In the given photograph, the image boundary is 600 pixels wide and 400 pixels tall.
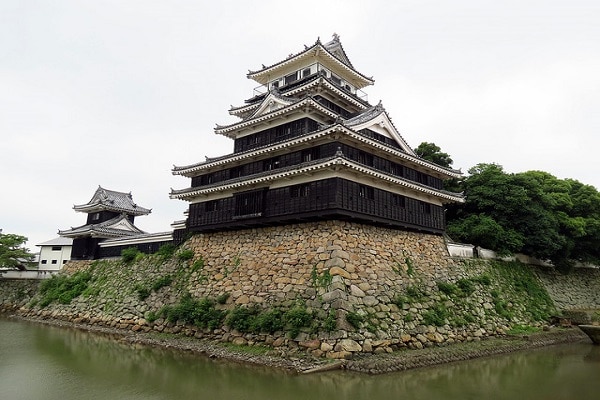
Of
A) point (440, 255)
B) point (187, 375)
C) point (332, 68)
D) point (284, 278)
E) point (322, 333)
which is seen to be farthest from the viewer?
point (332, 68)

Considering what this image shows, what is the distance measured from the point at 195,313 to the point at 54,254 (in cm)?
3164

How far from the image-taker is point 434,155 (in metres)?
36.7

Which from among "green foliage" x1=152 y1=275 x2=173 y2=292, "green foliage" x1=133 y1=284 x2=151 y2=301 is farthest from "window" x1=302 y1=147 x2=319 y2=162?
"green foliage" x1=133 y1=284 x2=151 y2=301

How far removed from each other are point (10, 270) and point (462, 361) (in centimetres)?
4353

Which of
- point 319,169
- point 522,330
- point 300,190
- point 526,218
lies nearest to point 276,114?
point 300,190

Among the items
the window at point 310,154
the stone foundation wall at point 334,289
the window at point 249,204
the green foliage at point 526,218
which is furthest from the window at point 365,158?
the green foliage at point 526,218

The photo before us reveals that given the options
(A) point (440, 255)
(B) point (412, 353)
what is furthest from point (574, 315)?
(B) point (412, 353)

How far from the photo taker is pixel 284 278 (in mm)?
20344

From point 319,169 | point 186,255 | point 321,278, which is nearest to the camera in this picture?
point 321,278

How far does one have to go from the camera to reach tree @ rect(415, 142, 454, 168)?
120 feet

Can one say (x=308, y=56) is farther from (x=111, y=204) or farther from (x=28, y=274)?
(x=28, y=274)

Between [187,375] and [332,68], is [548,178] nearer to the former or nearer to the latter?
[332,68]

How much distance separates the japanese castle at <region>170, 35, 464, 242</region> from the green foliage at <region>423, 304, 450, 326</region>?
5.04 metres

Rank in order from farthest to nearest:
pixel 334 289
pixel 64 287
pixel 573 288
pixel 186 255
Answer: pixel 64 287 → pixel 573 288 → pixel 186 255 → pixel 334 289
